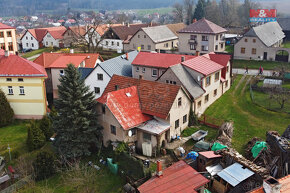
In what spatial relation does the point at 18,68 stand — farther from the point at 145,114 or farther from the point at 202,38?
the point at 202,38

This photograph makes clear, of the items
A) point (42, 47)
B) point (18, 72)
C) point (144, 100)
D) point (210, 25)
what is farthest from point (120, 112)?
point (42, 47)

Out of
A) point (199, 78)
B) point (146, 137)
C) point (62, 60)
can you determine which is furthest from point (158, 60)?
point (146, 137)

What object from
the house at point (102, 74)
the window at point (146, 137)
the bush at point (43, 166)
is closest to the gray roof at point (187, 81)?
the window at point (146, 137)

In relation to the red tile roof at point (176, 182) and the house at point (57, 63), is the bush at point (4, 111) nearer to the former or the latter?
the house at point (57, 63)

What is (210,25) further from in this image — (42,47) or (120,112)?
(42,47)

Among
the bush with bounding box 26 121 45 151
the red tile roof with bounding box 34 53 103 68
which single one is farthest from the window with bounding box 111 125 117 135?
the red tile roof with bounding box 34 53 103 68
